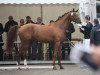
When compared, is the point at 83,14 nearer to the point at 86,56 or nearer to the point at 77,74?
the point at 77,74

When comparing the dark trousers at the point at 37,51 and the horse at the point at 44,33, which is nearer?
the horse at the point at 44,33

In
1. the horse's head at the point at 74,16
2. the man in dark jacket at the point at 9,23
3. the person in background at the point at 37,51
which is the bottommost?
the person in background at the point at 37,51

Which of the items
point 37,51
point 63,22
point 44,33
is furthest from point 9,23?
point 63,22

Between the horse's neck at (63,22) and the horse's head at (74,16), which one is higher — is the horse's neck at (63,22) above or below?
below

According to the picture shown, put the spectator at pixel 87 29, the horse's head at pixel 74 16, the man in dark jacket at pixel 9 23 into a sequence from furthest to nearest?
the man in dark jacket at pixel 9 23 < the spectator at pixel 87 29 < the horse's head at pixel 74 16

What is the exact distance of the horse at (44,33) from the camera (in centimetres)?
1302

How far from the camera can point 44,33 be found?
1305 centimetres

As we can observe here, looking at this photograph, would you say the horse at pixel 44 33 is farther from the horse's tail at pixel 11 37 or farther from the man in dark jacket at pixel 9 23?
the man in dark jacket at pixel 9 23

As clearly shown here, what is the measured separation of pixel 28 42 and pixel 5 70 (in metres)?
1.37

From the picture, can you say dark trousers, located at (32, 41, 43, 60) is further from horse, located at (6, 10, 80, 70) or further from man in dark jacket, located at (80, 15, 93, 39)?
man in dark jacket, located at (80, 15, 93, 39)

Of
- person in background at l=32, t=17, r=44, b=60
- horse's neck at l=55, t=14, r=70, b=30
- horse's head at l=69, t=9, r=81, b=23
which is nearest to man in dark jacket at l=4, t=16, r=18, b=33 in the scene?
person in background at l=32, t=17, r=44, b=60

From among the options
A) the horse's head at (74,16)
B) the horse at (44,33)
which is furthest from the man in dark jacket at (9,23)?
the horse's head at (74,16)

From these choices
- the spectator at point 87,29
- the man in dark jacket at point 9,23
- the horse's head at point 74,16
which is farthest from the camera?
the man in dark jacket at point 9,23

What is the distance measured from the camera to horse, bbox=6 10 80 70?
512 inches
